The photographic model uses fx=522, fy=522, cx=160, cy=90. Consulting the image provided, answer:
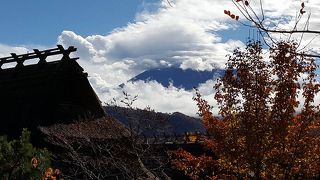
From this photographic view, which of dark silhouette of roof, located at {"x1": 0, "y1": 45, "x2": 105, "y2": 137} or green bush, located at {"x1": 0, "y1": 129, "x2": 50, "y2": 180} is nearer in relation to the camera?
green bush, located at {"x1": 0, "y1": 129, "x2": 50, "y2": 180}

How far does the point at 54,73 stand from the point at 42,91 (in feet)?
3.29

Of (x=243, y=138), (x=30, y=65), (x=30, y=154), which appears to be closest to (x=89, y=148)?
(x=30, y=65)

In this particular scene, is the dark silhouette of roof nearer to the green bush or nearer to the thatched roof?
the thatched roof

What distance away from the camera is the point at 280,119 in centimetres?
1780

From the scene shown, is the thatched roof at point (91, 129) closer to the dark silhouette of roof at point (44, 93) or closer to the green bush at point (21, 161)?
the dark silhouette of roof at point (44, 93)

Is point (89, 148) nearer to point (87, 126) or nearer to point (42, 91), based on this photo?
point (87, 126)

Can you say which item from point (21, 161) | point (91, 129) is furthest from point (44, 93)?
point (21, 161)

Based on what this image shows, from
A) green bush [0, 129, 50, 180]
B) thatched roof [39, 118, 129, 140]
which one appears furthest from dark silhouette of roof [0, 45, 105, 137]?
green bush [0, 129, 50, 180]

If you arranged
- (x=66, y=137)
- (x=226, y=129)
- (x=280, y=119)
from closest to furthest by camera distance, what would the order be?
(x=280, y=119) < (x=226, y=129) < (x=66, y=137)

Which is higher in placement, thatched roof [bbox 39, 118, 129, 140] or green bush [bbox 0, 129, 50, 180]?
thatched roof [bbox 39, 118, 129, 140]

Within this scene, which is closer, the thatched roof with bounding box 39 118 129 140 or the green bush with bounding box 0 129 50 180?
the green bush with bounding box 0 129 50 180

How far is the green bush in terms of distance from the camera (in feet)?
27.4

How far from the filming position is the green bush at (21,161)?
8344 millimetres

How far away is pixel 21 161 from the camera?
27.7 ft
